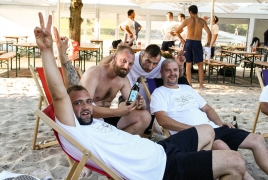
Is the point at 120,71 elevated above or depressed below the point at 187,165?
above

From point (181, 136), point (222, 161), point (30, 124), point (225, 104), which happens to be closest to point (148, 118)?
point (181, 136)

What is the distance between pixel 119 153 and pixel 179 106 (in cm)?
131

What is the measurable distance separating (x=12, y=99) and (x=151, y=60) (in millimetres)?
3453

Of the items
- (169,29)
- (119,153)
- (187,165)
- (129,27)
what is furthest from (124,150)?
(169,29)

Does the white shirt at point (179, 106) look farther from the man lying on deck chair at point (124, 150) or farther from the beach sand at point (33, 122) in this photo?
the man lying on deck chair at point (124, 150)

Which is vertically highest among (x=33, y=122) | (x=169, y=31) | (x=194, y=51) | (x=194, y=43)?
(x=169, y=31)

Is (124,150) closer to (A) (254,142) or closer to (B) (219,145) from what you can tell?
(B) (219,145)

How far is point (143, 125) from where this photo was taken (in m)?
3.41

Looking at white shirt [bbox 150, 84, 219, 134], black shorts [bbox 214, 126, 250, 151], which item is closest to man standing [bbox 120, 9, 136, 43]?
white shirt [bbox 150, 84, 219, 134]

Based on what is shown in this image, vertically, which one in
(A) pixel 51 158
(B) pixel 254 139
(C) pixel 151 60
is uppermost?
(C) pixel 151 60

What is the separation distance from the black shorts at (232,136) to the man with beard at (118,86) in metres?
0.74

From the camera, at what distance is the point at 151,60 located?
3.63 meters

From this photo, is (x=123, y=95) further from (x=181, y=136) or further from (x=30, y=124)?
(x=30, y=124)

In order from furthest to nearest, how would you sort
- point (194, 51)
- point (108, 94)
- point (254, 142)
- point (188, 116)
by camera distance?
point (194, 51), point (108, 94), point (188, 116), point (254, 142)
